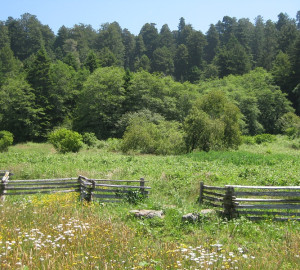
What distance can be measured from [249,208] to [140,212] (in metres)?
3.49

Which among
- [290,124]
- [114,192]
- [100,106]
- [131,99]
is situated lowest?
[114,192]

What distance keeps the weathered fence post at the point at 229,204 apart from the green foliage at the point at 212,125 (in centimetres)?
2446

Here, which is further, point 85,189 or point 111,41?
point 111,41

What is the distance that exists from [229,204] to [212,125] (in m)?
24.8

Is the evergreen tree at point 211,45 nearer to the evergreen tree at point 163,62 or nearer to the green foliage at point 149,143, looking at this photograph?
the evergreen tree at point 163,62

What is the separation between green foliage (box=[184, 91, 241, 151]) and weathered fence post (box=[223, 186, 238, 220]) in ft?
80.2

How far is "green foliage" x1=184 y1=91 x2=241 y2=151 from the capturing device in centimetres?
3459

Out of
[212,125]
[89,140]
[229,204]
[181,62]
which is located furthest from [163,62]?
[229,204]

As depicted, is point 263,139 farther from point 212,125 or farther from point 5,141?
point 5,141

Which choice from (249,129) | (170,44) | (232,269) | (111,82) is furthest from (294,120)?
(170,44)

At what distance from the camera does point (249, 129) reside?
2299 inches

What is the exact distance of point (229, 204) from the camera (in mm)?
10164

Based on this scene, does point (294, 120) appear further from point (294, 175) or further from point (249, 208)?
point (249, 208)

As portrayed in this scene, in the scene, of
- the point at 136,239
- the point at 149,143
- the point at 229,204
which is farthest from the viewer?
the point at 149,143
